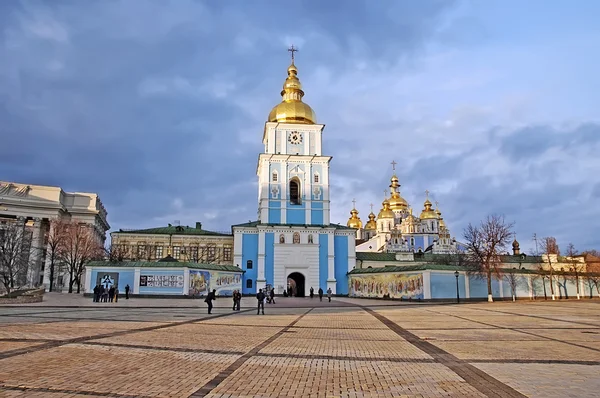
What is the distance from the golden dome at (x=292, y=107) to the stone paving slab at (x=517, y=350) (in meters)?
47.7

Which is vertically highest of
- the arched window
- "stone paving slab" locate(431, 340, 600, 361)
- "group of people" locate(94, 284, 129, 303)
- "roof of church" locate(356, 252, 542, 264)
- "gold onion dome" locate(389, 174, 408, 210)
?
"gold onion dome" locate(389, 174, 408, 210)

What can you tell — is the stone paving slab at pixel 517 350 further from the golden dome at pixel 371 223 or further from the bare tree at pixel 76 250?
the golden dome at pixel 371 223

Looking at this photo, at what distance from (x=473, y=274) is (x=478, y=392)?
130ft

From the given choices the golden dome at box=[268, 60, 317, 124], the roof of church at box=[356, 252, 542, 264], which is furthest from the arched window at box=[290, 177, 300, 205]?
the roof of church at box=[356, 252, 542, 264]

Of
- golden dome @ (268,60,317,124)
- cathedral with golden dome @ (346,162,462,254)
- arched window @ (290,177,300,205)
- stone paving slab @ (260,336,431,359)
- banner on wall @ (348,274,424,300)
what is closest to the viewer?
stone paving slab @ (260,336,431,359)

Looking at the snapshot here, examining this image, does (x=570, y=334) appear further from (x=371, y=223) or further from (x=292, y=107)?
(x=371, y=223)

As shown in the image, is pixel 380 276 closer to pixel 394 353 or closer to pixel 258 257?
pixel 258 257

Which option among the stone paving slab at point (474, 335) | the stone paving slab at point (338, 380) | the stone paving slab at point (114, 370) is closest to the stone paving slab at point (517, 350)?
the stone paving slab at point (474, 335)

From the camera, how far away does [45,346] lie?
1081cm

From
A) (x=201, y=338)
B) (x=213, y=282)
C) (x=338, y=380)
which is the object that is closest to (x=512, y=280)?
(x=213, y=282)

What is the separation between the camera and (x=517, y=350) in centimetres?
1158

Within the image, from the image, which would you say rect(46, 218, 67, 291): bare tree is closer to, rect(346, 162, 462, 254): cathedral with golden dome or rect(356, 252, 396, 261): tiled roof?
rect(356, 252, 396, 261): tiled roof

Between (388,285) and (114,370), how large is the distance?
132 feet

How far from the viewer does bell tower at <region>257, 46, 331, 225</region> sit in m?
55.9
